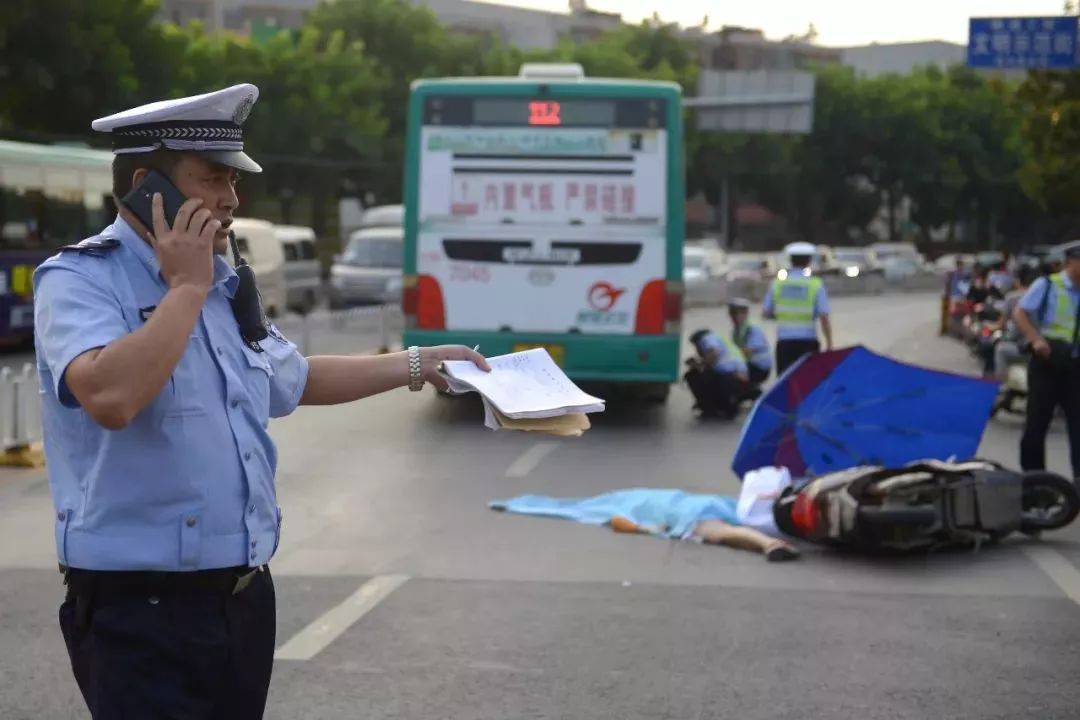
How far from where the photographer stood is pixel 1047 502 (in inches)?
368

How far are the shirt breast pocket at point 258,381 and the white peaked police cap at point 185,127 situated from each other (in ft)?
1.18

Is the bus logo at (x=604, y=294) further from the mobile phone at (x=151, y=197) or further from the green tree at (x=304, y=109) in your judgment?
the green tree at (x=304, y=109)

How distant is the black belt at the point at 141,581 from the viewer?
3047 millimetres

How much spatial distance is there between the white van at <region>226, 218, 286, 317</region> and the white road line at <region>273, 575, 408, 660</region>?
23.2 m

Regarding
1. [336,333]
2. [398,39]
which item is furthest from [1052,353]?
[398,39]

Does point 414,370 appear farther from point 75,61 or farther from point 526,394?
point 75,61

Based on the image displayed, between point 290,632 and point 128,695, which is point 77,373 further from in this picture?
point 290,632

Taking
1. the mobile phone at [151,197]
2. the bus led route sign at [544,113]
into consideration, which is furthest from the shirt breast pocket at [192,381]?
the bus led route sign at [544,113]

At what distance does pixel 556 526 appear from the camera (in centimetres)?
998

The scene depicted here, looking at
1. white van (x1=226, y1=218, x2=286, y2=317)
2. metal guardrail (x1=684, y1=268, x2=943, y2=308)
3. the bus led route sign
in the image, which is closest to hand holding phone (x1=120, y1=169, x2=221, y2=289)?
the bus led route sign

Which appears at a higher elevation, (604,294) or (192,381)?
(192,381)

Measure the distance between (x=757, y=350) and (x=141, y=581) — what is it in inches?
584

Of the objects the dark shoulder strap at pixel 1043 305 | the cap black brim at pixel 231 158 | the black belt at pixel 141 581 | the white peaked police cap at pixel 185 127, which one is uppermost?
the white peaked police cap at pixel 185 127

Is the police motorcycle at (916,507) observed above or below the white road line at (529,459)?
above
